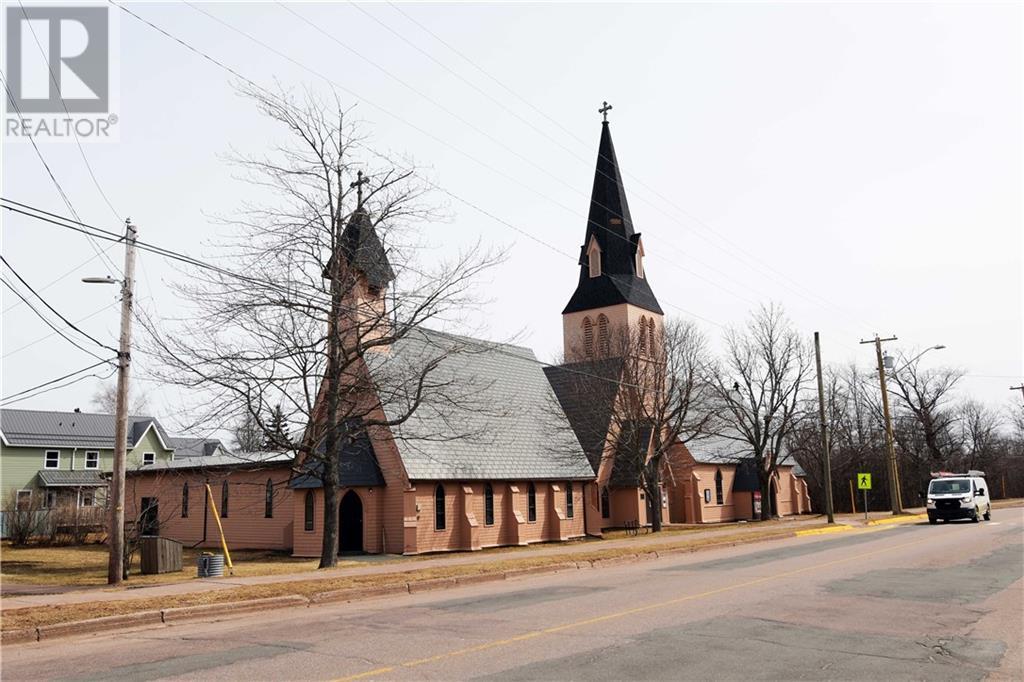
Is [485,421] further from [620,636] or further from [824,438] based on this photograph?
[620,636]

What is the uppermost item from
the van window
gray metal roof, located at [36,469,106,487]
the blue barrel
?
gray metal roof, located at [36,469,106,487]

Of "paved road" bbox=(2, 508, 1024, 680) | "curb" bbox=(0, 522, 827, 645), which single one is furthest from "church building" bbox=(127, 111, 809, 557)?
"paved road" bbox=(2, 508, 1024, 680)

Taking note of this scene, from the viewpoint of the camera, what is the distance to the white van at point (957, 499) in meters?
37.7

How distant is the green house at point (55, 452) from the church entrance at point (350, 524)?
92.5 feet

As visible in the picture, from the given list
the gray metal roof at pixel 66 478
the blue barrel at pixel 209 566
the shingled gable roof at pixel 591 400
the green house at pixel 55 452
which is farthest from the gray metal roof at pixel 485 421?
the gray metal roof at pixel 66 478

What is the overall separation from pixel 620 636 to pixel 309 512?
24019 millimetres

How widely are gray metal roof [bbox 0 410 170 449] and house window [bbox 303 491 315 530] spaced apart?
32824 millimetres

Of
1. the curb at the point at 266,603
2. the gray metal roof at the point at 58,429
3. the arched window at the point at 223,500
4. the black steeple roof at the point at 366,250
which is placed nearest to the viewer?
the curb at the point at 266,603

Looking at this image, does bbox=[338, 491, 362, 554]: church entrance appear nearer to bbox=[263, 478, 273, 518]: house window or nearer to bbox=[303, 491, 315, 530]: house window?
bbox=[303, 491, 315, 530]: house window

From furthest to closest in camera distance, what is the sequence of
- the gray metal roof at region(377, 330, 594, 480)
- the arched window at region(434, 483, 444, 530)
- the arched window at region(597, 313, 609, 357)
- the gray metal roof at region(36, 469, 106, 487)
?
the gray metal roof at region(36, 469, 106, 487), the arched window at region(597, 313, 609, 357), the arched window at region(434, 483, 444, 530), the gray metal roof at region(377, 330, 594, 480)

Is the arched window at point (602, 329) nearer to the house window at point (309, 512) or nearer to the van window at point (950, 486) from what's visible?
A: the van window at point (950, 486)

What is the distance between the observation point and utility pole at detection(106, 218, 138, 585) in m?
19.1

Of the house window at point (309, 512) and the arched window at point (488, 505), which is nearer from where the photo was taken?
the house window at point (309, 512)

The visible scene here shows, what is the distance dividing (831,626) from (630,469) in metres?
34.3
